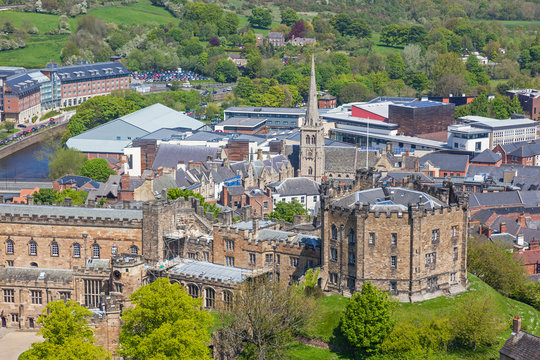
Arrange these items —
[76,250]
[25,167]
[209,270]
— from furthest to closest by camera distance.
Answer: [25,167]
[76,250]
[209,270]

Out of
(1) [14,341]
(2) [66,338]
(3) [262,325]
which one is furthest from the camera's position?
(1) [14,341]

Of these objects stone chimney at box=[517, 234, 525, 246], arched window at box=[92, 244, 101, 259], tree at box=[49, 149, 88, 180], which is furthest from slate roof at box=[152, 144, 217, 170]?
arched window at box=[92, 244, 101, 259]

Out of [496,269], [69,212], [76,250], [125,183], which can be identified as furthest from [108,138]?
[496,269]

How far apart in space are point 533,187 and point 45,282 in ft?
257

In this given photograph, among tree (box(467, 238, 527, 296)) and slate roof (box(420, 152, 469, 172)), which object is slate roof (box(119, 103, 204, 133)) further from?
tree (box(467, 238, 527, 296))

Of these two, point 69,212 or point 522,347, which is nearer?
point 522,347

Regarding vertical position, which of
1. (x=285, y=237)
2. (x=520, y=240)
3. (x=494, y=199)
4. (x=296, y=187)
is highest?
(x=285, y=237)

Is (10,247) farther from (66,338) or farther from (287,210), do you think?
(287,210)

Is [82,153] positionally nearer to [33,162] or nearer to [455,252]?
[33,162]

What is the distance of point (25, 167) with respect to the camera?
186500 mm

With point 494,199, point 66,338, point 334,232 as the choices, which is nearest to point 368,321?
point 334,232

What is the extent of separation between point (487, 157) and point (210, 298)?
288ft

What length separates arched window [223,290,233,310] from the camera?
3422 inches

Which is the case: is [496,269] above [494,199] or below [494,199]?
below
